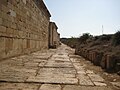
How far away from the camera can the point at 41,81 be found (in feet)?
11.5

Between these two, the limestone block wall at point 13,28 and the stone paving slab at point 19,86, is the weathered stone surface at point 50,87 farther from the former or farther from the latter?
the limestone block wall at point 13,28

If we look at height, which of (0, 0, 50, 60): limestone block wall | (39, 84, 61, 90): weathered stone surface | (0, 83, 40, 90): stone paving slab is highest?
(0, 0, 50, 60): limestone block wall

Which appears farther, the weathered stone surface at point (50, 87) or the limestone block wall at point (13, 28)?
the limestone block wall at point (13, 28)

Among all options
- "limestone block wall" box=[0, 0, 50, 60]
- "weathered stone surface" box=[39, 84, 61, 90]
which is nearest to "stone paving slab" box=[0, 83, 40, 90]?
"weathered stone surface" box=[39, 84, 61, 90]

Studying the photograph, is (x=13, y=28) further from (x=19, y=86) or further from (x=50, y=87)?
(x=50, y=87)

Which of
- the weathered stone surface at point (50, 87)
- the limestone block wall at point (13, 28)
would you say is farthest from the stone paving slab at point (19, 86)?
the limestone block wall at point (13, 28)

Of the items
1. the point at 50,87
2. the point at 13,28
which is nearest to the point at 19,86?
the point at 50,87

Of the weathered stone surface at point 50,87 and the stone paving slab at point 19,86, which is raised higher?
the stone paving slab at point 19,86

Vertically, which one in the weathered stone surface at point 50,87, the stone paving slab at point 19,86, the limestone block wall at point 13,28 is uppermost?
the limestone block wall at point 13,28

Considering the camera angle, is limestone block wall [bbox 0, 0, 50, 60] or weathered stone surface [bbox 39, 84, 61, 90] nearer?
weathered stone surface [bbox 39, 84, 61, 90]

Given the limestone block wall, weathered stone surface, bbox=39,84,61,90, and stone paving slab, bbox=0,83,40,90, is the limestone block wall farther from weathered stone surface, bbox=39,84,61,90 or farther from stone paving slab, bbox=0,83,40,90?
weathered stone surface, bbox=39,84,61,90

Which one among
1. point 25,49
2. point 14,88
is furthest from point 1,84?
point 25,49

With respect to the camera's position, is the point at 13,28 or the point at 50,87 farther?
the point at 13,28

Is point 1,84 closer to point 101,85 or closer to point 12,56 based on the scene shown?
point 101,85
